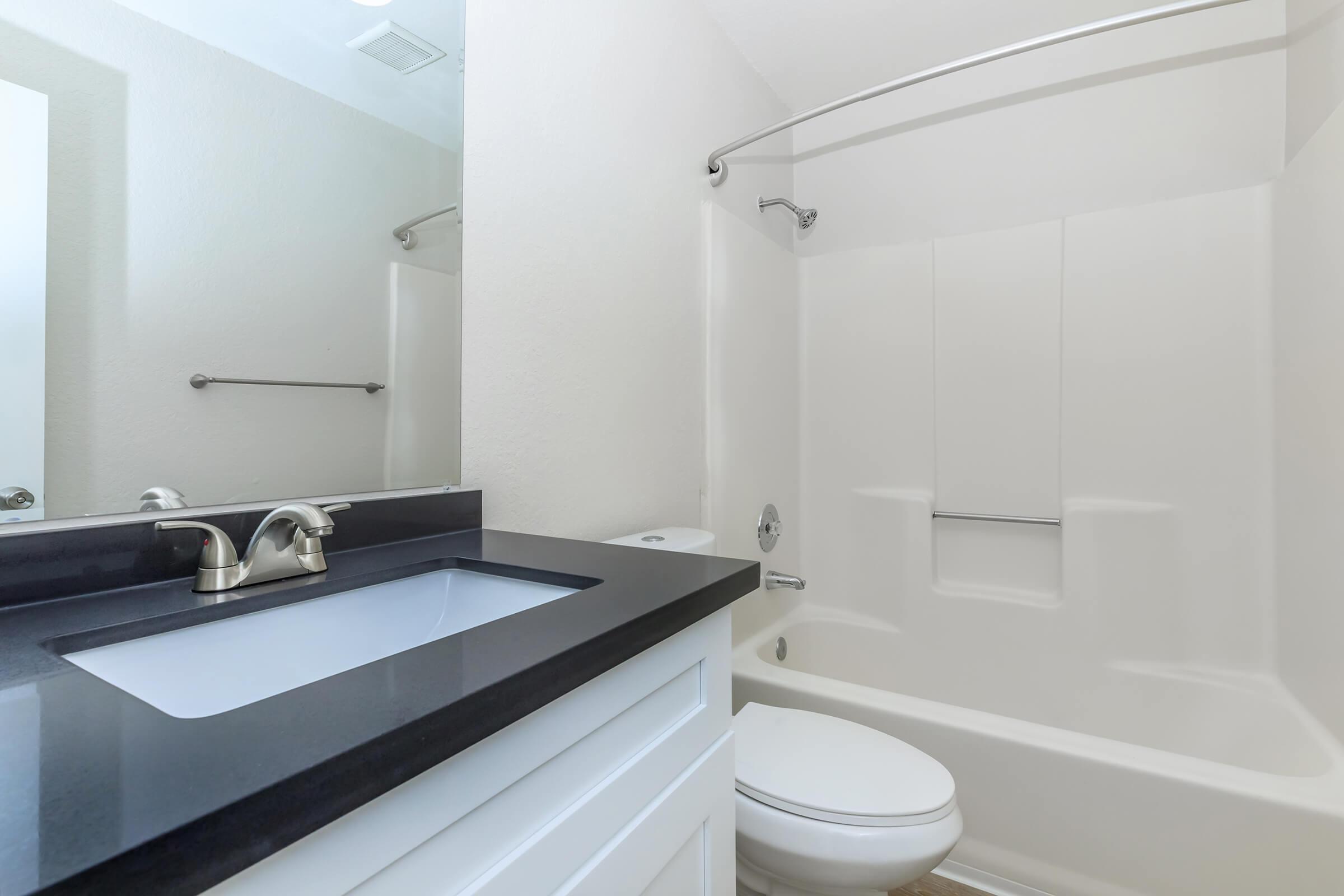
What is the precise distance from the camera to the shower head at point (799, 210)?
87.2 inches

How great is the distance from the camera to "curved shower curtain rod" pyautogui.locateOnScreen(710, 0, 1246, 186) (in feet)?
4.58

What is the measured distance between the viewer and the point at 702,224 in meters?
1.85

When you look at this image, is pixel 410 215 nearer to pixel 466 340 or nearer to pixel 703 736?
pixel 466 340

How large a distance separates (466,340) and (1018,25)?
2.03m

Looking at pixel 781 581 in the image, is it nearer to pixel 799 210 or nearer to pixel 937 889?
pixel 937 889

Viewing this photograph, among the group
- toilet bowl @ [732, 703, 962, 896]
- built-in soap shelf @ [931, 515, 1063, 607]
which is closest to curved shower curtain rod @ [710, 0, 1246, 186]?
built-in soap shelf @ [931, 515, 1063, 607]

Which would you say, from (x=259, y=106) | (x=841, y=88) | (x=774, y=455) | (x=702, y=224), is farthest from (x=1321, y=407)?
(x=259, y=106)

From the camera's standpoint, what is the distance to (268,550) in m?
0.74

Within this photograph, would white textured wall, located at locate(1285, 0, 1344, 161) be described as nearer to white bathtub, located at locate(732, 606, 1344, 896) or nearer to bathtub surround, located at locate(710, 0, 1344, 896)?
bathtub surround, located at locate(710, 0, 1344, 896)

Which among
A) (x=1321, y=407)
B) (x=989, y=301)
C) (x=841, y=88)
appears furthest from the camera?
(x=841, y=88)

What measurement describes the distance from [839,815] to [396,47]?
142 cm

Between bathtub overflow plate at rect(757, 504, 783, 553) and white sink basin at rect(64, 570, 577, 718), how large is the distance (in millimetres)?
1371

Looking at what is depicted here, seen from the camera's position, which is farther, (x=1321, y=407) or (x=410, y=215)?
(x=1321, y=407)

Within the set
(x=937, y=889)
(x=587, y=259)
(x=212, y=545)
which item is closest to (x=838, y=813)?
(x=937, y=889)
